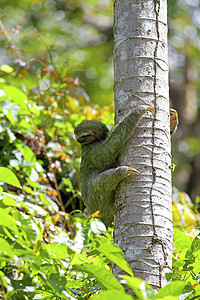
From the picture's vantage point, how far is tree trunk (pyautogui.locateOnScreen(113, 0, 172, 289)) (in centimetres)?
206

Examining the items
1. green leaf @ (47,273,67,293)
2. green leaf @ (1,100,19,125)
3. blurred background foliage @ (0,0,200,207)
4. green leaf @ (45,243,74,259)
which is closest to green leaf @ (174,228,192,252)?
green leaf @ (45,243,74,259)

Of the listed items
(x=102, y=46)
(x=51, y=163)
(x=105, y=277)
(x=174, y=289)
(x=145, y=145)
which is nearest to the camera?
(x=174, y=289)

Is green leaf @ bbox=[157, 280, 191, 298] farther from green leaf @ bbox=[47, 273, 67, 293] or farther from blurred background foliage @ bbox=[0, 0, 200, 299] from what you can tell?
green leaf @ bbox=[47, 273, 67, 293]

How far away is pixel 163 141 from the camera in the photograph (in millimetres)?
2295

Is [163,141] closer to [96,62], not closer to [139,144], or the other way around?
[139,144]

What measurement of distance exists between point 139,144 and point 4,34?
2.52 metres

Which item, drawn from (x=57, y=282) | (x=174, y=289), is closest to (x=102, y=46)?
(x=57, y=282)

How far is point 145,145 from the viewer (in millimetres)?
2240

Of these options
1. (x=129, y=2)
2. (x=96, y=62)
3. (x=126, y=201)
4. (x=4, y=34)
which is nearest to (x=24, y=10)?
(x=96, y=62)

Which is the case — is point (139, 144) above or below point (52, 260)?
above

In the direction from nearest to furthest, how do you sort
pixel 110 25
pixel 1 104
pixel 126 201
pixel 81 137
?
pixel 126 201 < pixel 81 137 < pixel 1 104 < pixel 110 25

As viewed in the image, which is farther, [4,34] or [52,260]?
[4,34]

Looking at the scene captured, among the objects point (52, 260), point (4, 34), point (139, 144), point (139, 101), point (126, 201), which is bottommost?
point (52, 260)

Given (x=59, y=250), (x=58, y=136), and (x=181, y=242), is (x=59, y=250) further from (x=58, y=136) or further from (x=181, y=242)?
(x=58, y=136)
